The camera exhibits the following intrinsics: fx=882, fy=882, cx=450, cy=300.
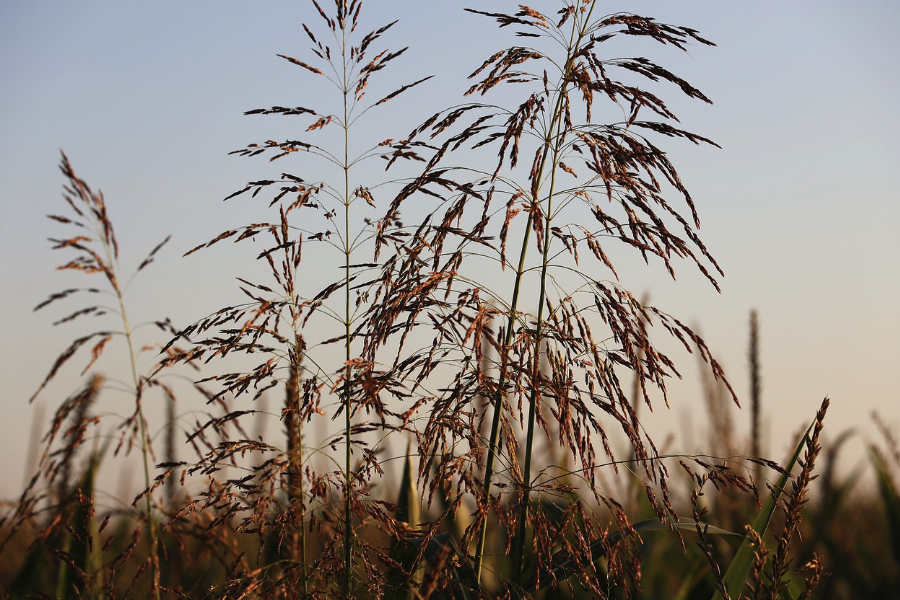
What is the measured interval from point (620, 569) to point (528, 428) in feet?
1.51

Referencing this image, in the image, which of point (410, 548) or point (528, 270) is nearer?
point (528, 270)

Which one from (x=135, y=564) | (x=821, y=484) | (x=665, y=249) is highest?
(x=665, y=249)

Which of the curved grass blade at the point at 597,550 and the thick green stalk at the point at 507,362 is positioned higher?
the thick green stalk at the point at 507,362

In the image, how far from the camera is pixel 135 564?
21.4 ft

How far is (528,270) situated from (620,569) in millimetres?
918

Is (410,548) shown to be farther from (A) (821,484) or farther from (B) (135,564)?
(B) (135,564)

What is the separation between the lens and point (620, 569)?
243 centimetres

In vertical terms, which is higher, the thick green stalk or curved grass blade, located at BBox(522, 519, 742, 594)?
the thick green stalk

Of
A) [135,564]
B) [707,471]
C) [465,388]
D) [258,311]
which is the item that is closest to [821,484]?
[707,471]

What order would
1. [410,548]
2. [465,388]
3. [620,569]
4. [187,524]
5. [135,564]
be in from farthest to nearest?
1. [135,564]
2. [187,524]
3. [410,548]
4. [465,388]
5. [620,569]

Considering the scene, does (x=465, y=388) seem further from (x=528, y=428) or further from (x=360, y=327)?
(x=360, y=327)

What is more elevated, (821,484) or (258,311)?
(258,311)

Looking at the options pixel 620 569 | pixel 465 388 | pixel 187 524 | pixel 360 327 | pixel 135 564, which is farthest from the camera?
pixel 135 564

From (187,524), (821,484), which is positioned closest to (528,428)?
(187,524)
